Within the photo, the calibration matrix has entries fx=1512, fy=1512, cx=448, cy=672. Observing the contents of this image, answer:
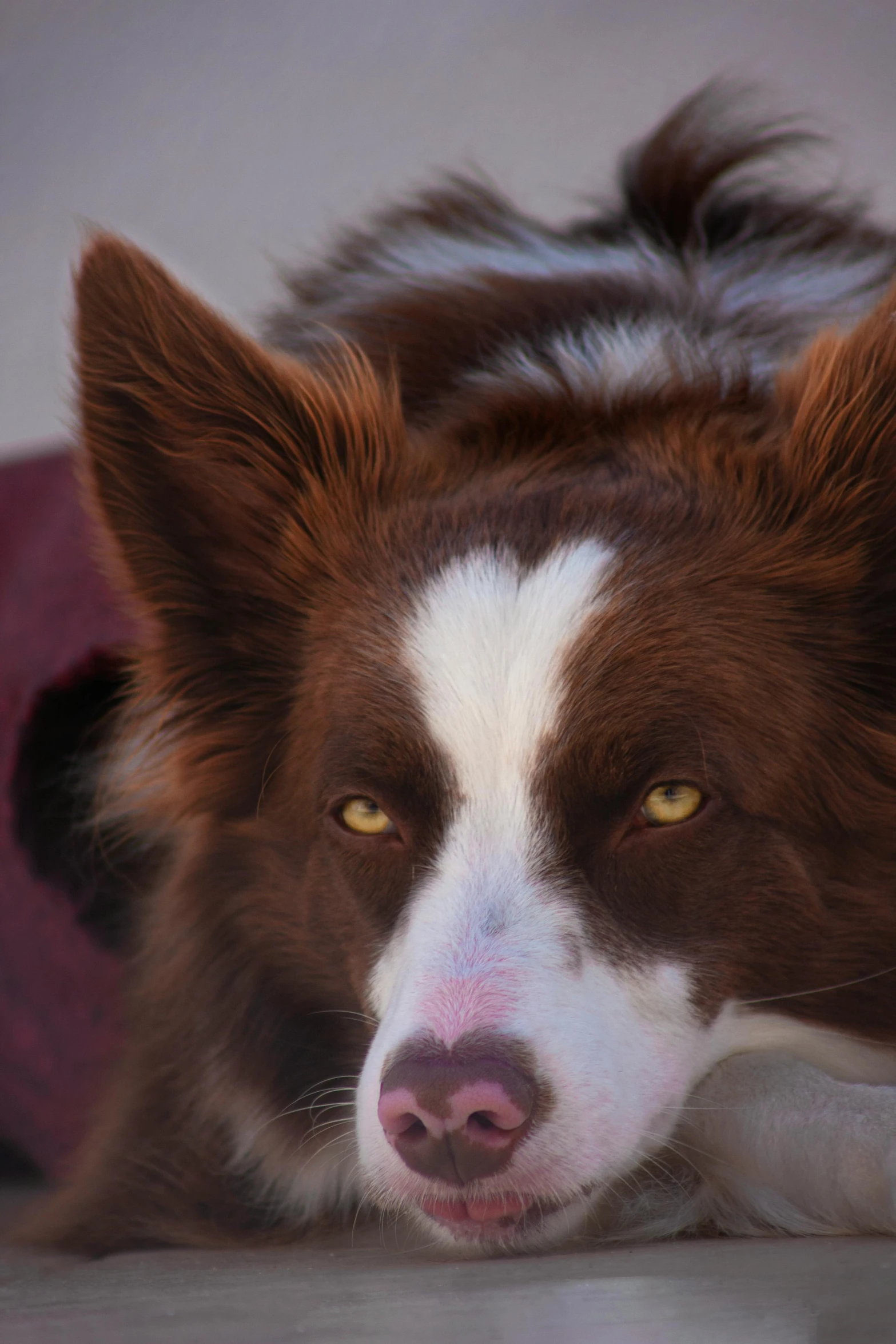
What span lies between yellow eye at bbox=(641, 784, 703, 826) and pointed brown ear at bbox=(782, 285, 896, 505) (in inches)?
16.6

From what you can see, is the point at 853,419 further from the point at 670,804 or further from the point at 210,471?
the point at 210,471

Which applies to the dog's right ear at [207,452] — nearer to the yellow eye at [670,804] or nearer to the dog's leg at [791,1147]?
the yellow eye at [670,804]

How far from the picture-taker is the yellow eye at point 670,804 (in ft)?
5.66

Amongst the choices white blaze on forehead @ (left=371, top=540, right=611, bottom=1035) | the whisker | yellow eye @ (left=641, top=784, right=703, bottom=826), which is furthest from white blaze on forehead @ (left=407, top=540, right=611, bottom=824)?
the whisker

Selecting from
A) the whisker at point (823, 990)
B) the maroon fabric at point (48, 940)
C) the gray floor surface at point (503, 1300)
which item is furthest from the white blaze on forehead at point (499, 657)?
the maroon fabric at point (48, 940)

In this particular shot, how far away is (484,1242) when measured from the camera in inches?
65.6

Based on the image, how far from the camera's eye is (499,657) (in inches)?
69.7

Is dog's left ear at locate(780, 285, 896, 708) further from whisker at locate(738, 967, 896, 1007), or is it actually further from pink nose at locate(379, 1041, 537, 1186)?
pink nose at locate(379, 1041, 537, 1186)

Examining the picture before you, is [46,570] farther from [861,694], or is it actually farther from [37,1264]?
[861,694]

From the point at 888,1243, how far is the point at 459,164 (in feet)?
10.8

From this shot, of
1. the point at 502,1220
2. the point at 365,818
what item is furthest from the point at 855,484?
the point at 502,1220

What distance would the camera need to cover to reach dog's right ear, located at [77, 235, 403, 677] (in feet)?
6.53

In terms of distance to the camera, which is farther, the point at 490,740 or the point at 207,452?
the point at 207,452

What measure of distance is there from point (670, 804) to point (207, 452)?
0.81 meters
